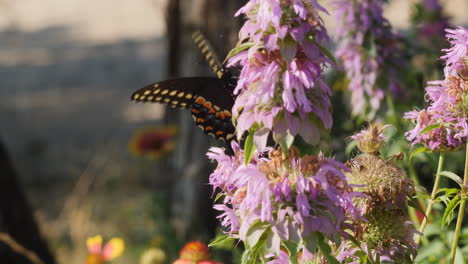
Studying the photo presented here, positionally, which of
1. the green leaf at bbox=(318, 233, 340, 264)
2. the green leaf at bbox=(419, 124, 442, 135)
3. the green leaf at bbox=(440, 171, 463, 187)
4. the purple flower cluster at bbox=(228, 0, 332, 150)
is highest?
the purple flower cluster at bbox=(228, 0, 332, 150)

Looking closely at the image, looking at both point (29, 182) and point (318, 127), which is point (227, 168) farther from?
point (29, 182)

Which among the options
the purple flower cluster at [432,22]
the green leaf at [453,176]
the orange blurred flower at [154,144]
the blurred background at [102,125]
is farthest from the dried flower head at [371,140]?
the orange blurred flower at [154,144]

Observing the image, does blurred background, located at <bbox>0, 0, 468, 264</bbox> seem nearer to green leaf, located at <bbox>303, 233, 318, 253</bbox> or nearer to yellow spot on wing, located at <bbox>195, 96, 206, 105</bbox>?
yellow spot on wing, located at <bbox>195, 96, 206, 105</bbox>

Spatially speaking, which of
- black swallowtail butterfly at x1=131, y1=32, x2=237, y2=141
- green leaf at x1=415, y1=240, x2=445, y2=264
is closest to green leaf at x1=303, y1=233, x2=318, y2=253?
black swallowtail butterfly at x1=131, y1=32, x2=237, y2=141

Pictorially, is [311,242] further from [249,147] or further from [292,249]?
[249,147]

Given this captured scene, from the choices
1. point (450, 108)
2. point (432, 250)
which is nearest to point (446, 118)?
point (450, 108)

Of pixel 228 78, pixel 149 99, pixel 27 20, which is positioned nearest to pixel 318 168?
pixel 149 99
